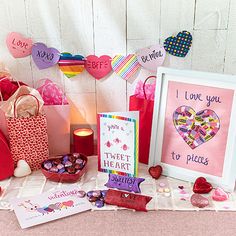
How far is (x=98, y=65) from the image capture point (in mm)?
1393

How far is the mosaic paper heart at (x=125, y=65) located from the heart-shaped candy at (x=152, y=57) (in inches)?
0.9

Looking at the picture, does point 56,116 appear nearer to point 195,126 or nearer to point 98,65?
point 98,65

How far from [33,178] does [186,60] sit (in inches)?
27.6

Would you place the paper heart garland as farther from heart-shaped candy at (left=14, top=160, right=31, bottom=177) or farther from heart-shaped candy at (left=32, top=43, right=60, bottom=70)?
heart-shaped candy at (left=32, top=43, right=60, bottom=70)

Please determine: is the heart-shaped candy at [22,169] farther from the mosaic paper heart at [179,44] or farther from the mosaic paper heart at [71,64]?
the mosaic paper heart at [179,44]

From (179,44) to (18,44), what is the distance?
1.97 feet

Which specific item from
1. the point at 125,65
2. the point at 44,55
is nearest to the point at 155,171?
the point at 125,65

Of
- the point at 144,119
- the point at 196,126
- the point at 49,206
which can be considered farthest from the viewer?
the point at 144,119

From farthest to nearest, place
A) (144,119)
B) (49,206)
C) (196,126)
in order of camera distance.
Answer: (144,119)
(196,126)
(49,206)

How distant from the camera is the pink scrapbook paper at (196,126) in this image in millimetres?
1169

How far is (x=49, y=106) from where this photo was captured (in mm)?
1357

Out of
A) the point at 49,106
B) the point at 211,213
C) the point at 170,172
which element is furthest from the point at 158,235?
the point at 49,106

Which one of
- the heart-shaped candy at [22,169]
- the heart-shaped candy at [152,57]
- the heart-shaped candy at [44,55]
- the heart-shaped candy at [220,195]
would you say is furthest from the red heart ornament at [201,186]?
the heart-shaped candy at [44,55]

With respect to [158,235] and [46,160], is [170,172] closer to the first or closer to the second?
[158,235]
